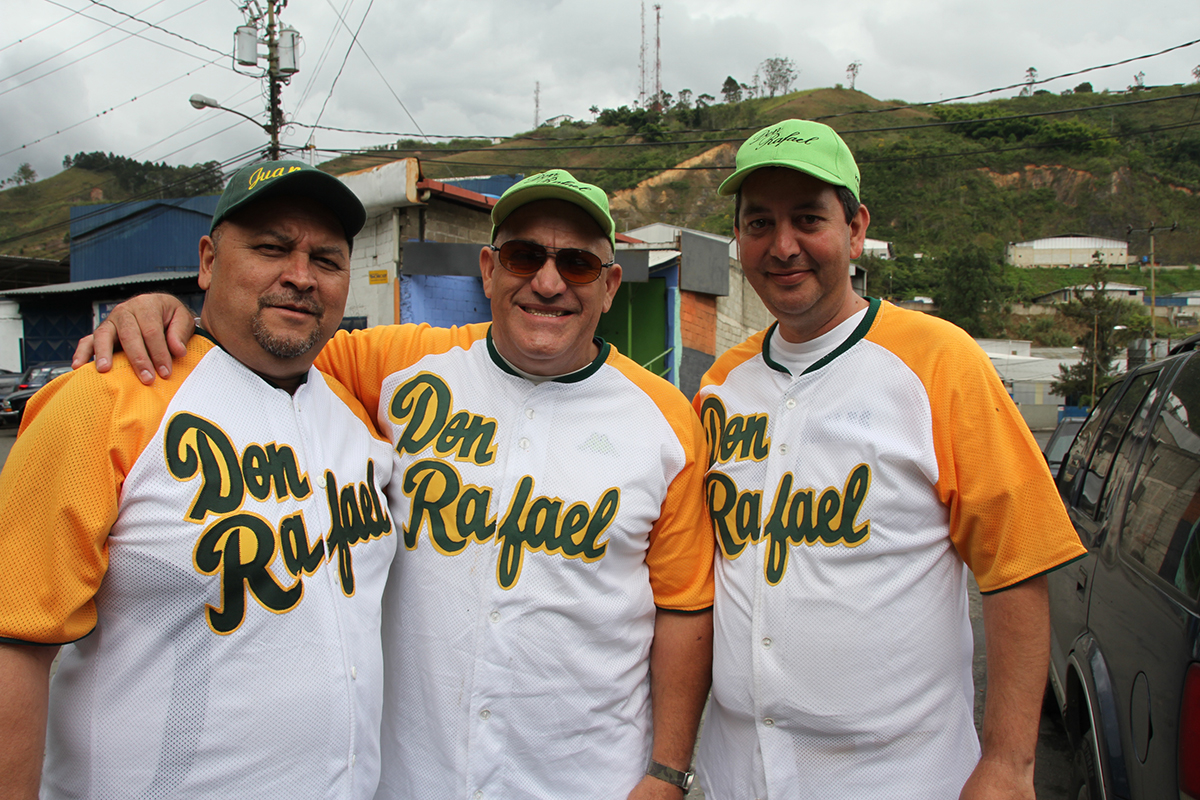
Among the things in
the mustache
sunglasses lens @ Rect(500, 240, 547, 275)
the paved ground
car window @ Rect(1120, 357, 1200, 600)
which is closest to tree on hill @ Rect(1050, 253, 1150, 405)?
the paved ground

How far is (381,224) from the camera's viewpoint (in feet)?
37.2

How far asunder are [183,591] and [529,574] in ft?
2.71

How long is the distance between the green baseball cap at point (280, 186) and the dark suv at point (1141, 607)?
92.2 inches

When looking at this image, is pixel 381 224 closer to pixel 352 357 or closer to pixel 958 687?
pixel 352 357

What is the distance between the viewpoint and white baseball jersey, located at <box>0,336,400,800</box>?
1.34 meters

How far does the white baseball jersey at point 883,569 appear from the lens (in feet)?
5.72

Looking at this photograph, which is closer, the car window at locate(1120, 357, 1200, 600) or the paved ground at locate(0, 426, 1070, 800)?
the car window at locate(1120, 357, 1200, 600)

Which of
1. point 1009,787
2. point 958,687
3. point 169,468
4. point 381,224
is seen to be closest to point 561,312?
point 169,468

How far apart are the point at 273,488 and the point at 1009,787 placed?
6.18 feet

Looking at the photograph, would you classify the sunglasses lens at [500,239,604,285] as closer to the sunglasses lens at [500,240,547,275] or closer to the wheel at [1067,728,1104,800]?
the sunglasses lens at [500,240,547,275]

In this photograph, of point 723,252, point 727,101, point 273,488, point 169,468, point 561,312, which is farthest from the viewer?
point 727,101

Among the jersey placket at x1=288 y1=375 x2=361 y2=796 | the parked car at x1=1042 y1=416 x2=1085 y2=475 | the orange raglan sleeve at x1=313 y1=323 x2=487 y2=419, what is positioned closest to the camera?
the jersey placket at x1=288 y1=375 x2=361 y2=796

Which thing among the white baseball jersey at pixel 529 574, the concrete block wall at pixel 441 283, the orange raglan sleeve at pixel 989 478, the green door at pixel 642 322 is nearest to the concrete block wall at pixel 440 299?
the concrete block wall at pixel 441 283

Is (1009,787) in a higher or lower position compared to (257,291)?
lower
